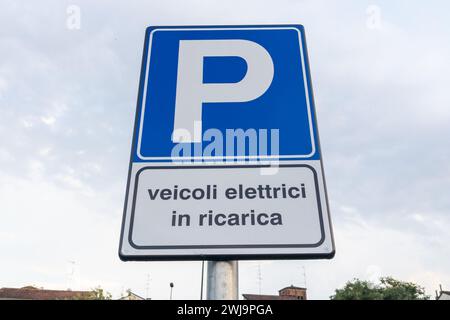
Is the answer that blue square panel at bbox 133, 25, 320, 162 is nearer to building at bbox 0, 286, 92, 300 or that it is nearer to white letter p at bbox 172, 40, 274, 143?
white letter p at bbox 172, 40, 274, 143

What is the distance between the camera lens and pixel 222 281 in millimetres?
1220

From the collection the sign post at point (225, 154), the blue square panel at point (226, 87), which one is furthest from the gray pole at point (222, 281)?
the blue square panel at point (226, 87)

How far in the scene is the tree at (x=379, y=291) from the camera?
51.0m

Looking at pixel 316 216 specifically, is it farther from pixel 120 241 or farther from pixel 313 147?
pixel 120 241

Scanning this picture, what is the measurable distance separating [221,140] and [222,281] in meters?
0.57

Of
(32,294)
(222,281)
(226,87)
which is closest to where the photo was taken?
(222,281)

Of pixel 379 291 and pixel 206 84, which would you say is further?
pixel 379 291

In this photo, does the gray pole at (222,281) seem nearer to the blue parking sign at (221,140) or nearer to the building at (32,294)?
the blue parking sign at (221,140)

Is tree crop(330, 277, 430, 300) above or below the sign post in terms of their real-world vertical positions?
above

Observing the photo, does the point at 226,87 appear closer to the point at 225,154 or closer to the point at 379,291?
the point at 225,154

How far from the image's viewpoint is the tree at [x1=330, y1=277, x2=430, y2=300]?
167ft

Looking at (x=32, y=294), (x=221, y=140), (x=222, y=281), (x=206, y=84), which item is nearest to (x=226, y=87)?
(x=206, y=84)

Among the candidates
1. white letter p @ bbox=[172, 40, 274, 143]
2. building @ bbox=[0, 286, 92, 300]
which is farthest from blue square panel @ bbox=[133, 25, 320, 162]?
→ building @ bbox=[0, 286, 92, 300]
